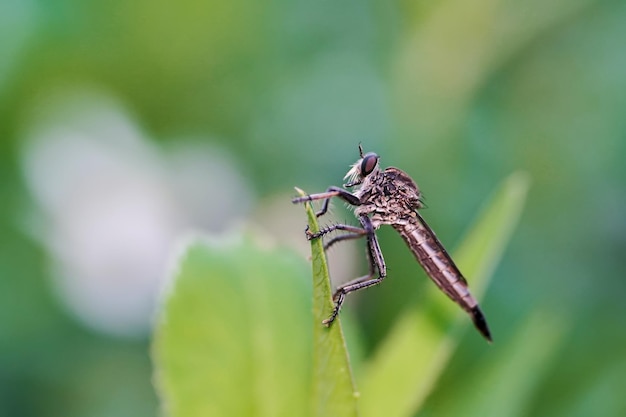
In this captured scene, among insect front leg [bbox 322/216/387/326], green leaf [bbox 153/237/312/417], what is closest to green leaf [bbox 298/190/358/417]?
green leaf [bbox 153/237/312/417]

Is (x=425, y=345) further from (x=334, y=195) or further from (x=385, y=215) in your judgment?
(x=385, y=215)

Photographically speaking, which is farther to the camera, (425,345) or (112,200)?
(112,200)

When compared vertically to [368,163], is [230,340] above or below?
below

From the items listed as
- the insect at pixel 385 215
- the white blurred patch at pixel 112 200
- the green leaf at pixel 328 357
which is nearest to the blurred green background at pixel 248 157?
the white blurred patch at pixel 112 200

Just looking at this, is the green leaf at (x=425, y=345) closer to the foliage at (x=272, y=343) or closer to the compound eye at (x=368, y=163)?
the foliage at (x=272, y=343)

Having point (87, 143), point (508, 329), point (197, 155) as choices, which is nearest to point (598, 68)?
point (508, 329)

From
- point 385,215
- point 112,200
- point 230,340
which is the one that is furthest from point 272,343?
point 112,200
